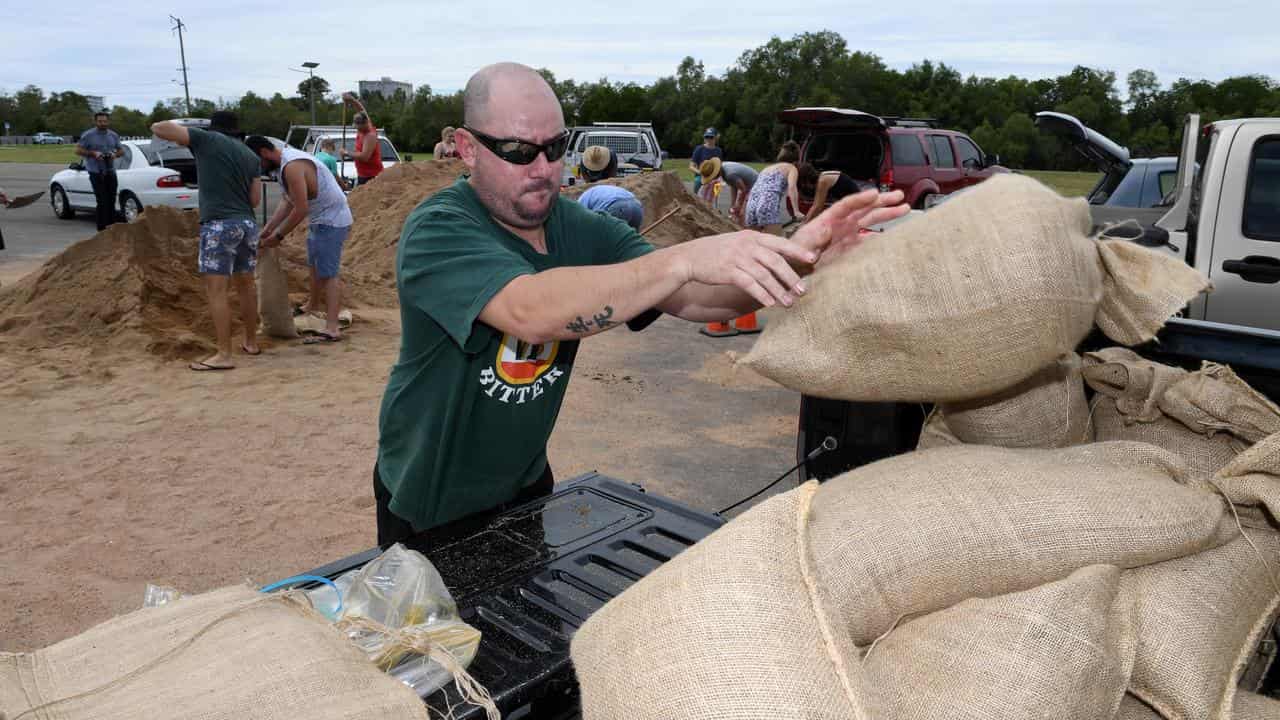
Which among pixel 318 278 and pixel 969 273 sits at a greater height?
pixel 969 273

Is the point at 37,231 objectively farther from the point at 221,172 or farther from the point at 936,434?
the point at 936,434

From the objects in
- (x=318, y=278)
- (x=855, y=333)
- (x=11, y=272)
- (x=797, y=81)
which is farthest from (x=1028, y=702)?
(x=797, y=81)

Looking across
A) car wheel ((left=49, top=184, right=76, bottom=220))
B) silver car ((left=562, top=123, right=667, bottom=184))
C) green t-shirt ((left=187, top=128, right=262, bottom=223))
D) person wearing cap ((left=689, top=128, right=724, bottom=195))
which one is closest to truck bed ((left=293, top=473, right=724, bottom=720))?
green t-shirt ((left=187, top=128, right=262, bottom=223))

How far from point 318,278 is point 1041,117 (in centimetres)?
635

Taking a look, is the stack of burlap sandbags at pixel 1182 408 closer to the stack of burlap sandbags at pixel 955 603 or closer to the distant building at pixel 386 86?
the stack of burlap sandbags at pixel 955 603

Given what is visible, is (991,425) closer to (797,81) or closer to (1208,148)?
(1208,148)

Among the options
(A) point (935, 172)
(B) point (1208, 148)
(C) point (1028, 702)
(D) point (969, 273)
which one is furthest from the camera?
(A) point (935, 172)

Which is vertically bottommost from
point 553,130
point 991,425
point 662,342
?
point 662,342

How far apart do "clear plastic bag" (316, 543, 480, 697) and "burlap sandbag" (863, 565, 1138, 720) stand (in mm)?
641

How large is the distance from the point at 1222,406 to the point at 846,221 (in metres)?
0.77

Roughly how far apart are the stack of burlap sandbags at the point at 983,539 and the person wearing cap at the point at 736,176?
30.8 feet

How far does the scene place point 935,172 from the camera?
1395 centimetres

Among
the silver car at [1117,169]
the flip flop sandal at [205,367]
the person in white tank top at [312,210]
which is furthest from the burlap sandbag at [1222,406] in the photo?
the flip flop sandal at [205,367]

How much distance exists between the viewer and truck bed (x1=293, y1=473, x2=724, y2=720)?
141 centimetres
